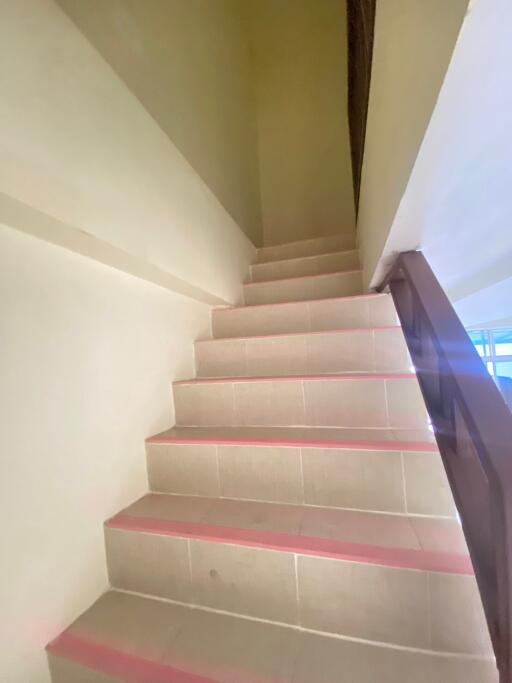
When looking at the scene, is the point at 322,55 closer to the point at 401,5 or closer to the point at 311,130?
the point at 311,130

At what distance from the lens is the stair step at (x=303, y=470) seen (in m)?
1.03

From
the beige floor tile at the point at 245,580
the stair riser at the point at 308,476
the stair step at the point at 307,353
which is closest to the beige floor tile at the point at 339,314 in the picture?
the stair step at the point at 307,353

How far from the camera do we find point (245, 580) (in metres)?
0.93

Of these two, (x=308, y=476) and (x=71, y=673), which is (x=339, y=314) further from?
(x=71, y=673)

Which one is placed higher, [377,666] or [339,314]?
[339,314]

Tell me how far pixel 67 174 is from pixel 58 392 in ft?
2.15

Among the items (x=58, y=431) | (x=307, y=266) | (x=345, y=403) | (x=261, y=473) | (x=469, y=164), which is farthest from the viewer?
(x=307, y=266)

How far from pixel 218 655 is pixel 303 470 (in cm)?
55

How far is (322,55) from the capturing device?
350 centimetres

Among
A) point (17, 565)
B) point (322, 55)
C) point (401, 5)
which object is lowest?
point (17, 565)

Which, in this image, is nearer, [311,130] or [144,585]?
[144,585]

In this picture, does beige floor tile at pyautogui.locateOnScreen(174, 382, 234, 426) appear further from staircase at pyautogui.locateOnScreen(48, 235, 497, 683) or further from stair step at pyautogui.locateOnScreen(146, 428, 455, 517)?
stair step at pyautogui.locateOnScreen(146, 428, 455, 517)

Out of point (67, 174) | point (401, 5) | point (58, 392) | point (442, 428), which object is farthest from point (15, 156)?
point (442, 428)

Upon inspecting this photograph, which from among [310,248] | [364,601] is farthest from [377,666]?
[310,248]
